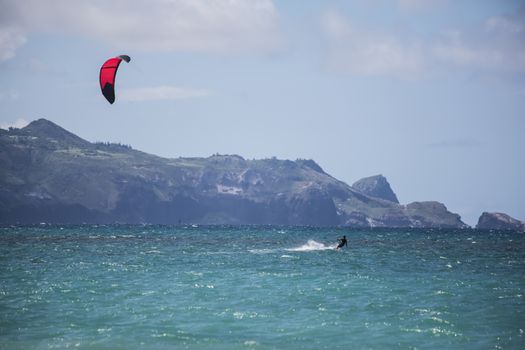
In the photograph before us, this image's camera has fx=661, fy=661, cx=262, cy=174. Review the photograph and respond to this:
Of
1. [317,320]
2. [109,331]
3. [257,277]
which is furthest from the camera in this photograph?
[257,277]

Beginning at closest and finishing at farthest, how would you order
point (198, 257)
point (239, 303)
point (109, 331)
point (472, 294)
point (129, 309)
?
point (109, 331), point (129, 309), point (239, 303), point (472, 294), point (198, 257)

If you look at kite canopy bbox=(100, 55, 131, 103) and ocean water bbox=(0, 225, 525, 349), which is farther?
kite canopy bbox=(100, 55, 131, 103)

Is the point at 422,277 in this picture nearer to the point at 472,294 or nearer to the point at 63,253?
the point at 472,294

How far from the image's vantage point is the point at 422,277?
1767 inches

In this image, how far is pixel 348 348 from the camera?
2403 centimetres

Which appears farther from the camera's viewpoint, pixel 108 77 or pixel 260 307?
pixel 108 77

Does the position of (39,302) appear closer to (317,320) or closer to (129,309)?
(129,309)

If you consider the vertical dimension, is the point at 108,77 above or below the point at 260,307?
above

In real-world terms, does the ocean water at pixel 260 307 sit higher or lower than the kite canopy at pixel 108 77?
lower

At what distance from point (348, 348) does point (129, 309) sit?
1169cm

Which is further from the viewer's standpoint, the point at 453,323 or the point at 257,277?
the point at 257,277

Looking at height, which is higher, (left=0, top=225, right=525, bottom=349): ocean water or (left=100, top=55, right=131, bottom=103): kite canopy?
(left=100, top=55, right=131, bottom=103): kite canopy

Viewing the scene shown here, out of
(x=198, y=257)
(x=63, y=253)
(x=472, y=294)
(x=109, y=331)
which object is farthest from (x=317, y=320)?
(x=63, y=253)

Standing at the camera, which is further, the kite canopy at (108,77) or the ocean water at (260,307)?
the kite canopy at (108,77)
